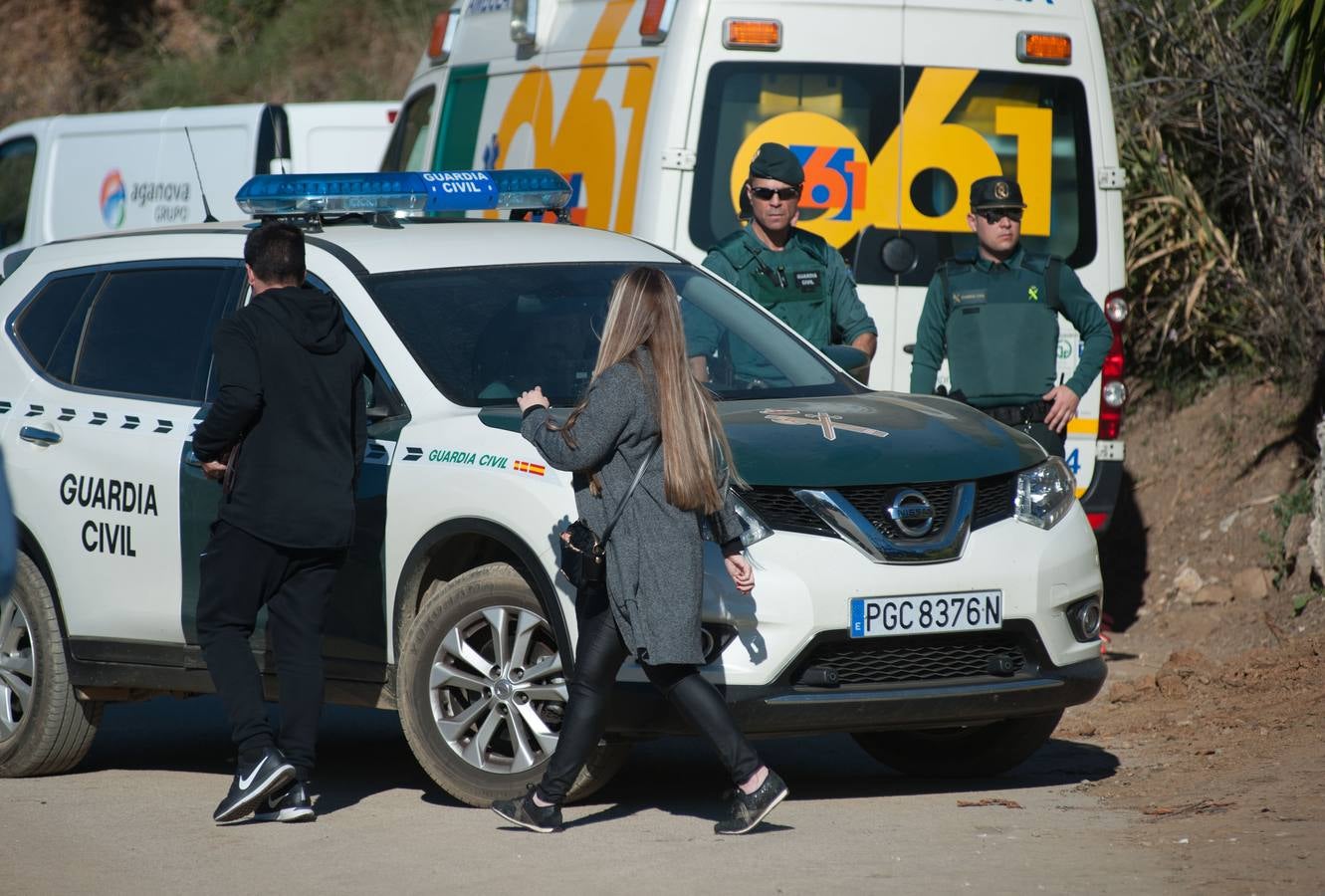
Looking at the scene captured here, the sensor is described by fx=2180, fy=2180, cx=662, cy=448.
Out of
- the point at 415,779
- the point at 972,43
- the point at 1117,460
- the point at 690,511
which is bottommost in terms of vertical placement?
the point at 415,779

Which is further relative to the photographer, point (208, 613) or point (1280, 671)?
point (1280, 671)

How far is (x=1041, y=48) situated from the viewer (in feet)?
31.7

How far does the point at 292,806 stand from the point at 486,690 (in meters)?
0.71

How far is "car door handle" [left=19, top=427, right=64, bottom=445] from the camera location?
7.42 meters

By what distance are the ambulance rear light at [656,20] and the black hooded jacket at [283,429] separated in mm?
3502

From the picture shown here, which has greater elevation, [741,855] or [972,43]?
[972,43]

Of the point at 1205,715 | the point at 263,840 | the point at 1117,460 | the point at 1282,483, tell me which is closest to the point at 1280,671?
the point at 1205,715

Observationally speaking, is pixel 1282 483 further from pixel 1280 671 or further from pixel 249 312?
pixel 249 312

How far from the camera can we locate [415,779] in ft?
24.3

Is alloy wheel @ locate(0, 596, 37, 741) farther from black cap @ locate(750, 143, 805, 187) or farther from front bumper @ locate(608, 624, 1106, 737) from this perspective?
black cap @ locate(750, 143, 805, 187)

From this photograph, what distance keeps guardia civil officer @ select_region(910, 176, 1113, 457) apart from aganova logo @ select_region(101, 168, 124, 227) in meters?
9.22

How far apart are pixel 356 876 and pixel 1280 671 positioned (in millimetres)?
4141

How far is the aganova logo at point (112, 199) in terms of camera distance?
16109mm

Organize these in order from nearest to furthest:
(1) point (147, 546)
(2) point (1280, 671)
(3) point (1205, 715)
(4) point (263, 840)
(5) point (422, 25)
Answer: (4) point (263, 840), (1) point (147, 546), (3) point (1205, 715), (2) point (1280, 671), (5) point (422, 25)
